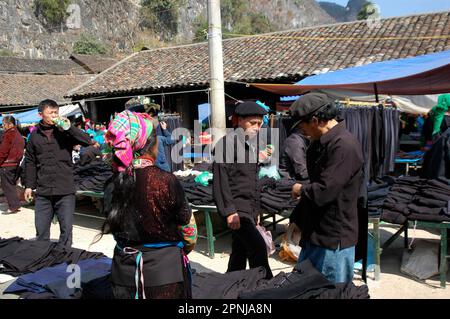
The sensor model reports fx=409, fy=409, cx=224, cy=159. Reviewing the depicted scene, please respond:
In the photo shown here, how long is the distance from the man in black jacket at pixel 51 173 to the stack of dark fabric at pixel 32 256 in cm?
41

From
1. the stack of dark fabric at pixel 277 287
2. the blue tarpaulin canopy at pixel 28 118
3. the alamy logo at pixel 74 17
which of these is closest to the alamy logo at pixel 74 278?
the stack of dark fabric at pixel 277 287

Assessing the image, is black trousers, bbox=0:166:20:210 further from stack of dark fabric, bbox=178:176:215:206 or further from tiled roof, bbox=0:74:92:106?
tiled roof, bbox=0:74:92:106

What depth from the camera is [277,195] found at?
5.39 meters

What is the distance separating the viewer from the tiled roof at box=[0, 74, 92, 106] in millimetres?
24688

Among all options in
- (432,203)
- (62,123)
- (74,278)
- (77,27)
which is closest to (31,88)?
(62,123)

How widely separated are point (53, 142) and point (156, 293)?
3067 millimetres

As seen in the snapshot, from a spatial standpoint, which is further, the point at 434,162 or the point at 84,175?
the point at 84,175

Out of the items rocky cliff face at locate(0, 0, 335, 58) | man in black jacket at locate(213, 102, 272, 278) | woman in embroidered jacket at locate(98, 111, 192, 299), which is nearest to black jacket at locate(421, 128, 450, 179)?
man in black jacket at locate(213, 102, 272, 278)

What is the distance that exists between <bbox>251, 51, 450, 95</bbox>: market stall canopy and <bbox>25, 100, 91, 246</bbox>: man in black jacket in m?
4.07

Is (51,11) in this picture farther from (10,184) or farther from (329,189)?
(329,189)

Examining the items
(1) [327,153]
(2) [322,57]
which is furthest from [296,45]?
(1) [327,153]

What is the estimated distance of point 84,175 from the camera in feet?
25.4
